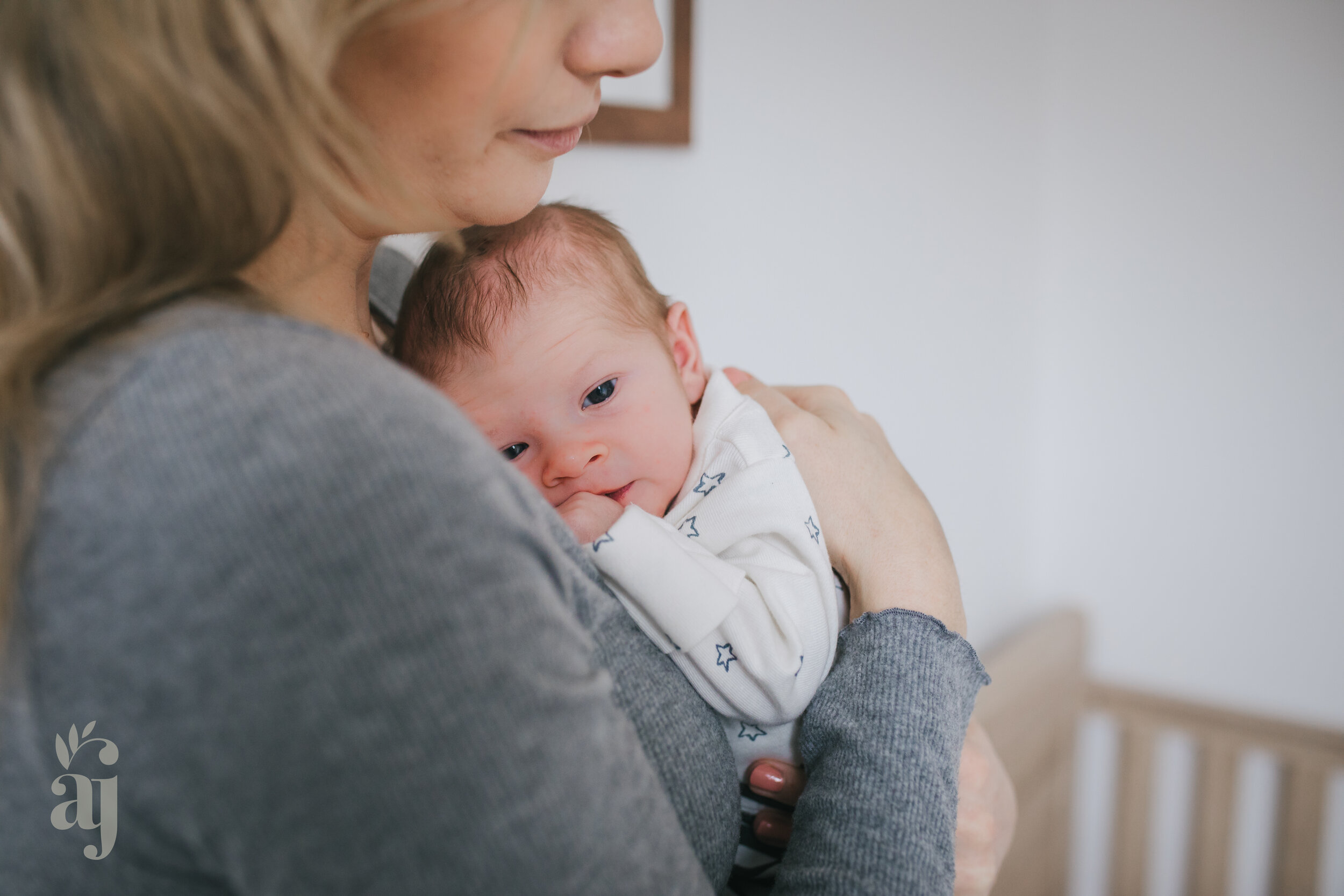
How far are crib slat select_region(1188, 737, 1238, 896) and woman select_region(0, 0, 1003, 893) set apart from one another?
2.13 meters

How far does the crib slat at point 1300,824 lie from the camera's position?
1978 mm

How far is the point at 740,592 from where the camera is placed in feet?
2.46

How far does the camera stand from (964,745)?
91cm

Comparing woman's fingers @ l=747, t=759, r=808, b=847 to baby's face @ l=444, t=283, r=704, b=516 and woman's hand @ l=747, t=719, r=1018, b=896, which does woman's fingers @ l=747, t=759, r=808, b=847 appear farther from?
baby's face @ l=444, t=283, r=704, b=516

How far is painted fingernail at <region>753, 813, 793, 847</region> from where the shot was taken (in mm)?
766

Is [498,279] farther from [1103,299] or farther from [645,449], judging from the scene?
[1103,299]

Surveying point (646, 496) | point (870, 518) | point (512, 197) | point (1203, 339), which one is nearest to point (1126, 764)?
point (1203, 339)

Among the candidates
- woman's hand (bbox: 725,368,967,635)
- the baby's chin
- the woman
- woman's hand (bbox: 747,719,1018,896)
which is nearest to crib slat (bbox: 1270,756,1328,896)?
woman's hand (bbox: 747,719,1018,896)

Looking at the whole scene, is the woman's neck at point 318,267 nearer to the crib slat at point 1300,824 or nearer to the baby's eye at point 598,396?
the baby's eye at point 598,396

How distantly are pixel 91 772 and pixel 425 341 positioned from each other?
0.57 meters

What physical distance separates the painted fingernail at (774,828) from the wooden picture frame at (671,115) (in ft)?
2.96

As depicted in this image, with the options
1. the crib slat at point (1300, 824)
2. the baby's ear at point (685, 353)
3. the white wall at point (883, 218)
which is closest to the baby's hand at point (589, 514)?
the baby's ear at point (685, 353)

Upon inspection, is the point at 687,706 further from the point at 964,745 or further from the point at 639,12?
the point at 639,12

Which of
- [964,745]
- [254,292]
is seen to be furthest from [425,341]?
[964,745]
